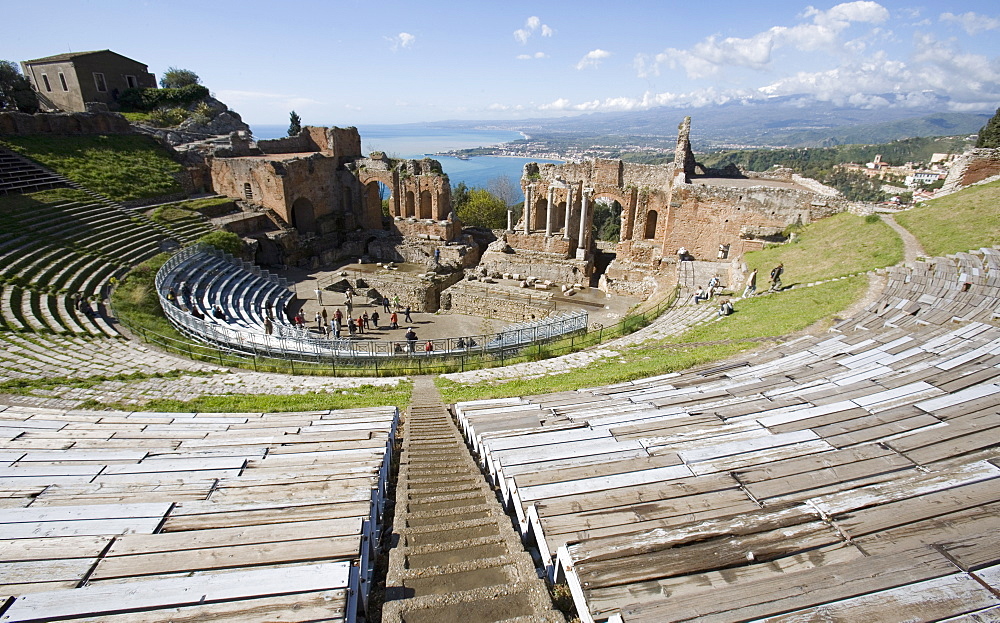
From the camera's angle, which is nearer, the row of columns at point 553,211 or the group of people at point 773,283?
the group of people at point 773,283

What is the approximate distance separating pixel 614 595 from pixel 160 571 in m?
3.49

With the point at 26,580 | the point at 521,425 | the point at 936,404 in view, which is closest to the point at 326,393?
the point at 521,425

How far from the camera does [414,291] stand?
84.4 ft

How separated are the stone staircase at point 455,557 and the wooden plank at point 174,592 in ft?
2.23

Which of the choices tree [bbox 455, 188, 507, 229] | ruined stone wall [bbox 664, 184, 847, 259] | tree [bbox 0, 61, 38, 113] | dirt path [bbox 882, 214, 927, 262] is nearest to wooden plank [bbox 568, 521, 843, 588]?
dirt path [bbox 882, 214, 927, 262]

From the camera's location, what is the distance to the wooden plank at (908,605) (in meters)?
3.13

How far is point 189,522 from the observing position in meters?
4.52

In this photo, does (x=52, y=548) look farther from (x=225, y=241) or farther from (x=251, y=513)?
(x=225, y=241)

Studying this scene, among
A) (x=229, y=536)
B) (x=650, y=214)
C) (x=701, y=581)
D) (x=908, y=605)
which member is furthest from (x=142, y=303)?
(x=650, y=214)

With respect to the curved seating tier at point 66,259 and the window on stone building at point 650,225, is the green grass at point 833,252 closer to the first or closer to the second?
the window on stone building at point 650,225

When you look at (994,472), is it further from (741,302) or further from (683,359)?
(741,302)

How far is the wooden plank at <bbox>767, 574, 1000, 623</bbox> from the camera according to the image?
3.13 metres

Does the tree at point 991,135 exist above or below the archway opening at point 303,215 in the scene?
above

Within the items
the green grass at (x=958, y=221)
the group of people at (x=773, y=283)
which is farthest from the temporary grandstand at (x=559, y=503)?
the green grass at (x=958, y=221)
